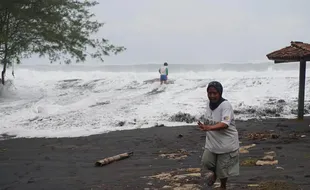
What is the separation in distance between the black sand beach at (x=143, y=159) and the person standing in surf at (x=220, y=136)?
699mm

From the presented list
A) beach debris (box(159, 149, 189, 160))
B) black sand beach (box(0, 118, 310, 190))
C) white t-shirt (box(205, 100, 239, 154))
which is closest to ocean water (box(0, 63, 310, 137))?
black sand beach (box(0, 118, 310, 190))

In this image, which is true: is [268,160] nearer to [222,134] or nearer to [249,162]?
[249,162]

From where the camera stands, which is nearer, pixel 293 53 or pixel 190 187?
pixel 190 187

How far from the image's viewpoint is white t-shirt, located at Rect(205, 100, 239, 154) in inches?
189

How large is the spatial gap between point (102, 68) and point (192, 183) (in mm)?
66930

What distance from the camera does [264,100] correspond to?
709 inches

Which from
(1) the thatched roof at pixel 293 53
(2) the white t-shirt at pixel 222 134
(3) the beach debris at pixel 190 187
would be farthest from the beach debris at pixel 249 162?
(1) the thatched roof at pixel 293 53

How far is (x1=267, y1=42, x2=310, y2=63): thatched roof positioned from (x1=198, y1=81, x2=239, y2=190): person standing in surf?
7.56 m

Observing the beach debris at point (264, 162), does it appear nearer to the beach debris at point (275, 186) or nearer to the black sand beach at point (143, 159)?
the black sand beach at point (143, 159)

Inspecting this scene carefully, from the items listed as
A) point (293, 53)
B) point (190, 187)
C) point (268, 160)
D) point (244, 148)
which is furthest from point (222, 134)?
point (293, 53)

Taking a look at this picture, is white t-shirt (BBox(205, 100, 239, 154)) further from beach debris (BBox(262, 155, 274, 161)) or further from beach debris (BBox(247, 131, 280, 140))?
beach debris (BBox(247, 131, 280, 140))

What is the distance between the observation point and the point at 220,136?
4930mm

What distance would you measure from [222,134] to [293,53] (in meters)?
8.03

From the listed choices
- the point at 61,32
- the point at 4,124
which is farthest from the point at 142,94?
the point at 4,124
